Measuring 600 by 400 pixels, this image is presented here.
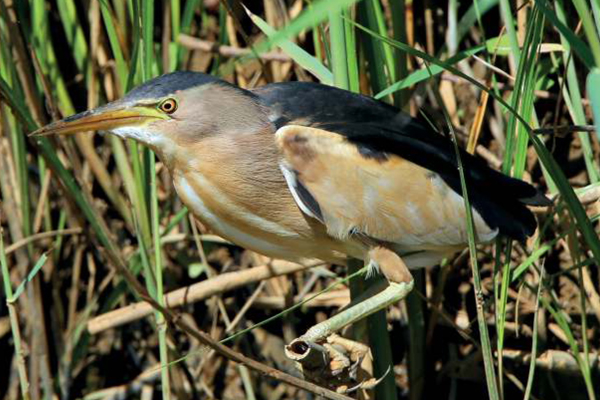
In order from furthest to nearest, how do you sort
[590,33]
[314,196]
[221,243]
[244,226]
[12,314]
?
[221,243] → [244,226] → [314,196] → [12,314] → [590,33]

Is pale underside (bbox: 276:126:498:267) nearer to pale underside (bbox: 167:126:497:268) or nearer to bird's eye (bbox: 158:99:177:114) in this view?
pale underside (bbox: 167:126:497:268)

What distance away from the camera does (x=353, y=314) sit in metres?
1.72

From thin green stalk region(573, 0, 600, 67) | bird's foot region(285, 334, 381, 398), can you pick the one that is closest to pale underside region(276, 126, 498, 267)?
bird's foot region(285, 334, 381, 398)

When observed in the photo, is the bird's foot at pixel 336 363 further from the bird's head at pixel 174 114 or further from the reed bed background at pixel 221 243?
the bird's head at pixel 174 114

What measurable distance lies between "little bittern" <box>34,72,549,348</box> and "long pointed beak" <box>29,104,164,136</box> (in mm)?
61

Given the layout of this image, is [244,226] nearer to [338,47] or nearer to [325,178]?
[325,178]

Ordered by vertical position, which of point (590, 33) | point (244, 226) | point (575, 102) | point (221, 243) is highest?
point (590, 33)

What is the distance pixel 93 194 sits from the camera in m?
2.53

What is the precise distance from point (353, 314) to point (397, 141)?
1.17 ft

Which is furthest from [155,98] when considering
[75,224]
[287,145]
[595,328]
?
[595,328]

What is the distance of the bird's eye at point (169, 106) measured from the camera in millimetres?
1697

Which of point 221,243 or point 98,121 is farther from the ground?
point 98,121

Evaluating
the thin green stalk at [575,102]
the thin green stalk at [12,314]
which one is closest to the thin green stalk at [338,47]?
the thin green stalk at [575,102]

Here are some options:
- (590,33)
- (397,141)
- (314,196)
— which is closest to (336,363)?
(314,196)
